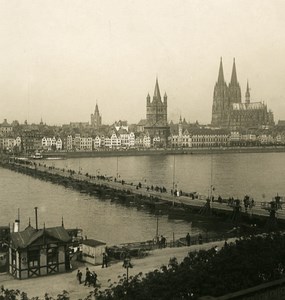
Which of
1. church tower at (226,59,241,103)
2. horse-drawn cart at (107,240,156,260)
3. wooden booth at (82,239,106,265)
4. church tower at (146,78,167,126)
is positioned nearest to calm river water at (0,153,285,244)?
horse-drawn cart at (107,240,156,260)

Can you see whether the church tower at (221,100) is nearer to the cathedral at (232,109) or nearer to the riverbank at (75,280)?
the cathedral at (232,109)

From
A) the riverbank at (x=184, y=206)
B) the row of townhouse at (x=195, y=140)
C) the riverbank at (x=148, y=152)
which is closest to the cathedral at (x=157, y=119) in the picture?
the row of townhouse at (x=195, y=140)

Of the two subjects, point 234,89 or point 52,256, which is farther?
point 234,89

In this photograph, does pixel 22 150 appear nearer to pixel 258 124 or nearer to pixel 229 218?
pixel 258 124

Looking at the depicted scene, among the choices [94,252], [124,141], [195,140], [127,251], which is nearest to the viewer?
[94,252]

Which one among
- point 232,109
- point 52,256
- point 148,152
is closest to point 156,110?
point 232,109

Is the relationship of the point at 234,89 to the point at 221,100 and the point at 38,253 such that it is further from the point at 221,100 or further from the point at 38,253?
the point at 38,253
